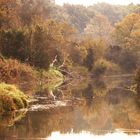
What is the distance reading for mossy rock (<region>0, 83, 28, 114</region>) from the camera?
2827 cm

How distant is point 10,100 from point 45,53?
3191 cm

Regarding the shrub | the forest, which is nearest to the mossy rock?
the forest

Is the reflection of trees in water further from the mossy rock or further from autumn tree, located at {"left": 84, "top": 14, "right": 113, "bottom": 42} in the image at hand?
autumn tree, located at {"left": 84, "top": 14, "right": 113, "bottom": 42}

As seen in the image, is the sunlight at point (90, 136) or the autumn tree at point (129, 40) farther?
the autumn tree at point (129, 40)

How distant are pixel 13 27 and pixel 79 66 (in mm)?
18609

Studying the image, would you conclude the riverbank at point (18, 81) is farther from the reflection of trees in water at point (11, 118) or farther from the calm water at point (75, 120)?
the calm water at point (75, 120)

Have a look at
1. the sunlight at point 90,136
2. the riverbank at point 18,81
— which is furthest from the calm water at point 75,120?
the riverbank at point 18,81

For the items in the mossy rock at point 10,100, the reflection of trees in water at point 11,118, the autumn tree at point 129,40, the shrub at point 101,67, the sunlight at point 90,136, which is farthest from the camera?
the autumn tree at point 129,40

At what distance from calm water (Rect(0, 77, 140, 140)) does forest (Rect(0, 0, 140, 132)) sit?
166cm

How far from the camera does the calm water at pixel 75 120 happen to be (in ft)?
71.0

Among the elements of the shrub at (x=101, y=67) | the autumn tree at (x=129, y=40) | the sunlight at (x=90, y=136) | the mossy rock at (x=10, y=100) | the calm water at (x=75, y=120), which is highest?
the autumn tree at (x=129, y=40)

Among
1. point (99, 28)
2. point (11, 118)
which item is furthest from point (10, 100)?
point (99, 28)

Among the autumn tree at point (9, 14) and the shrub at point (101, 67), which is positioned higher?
the autumn tree at point (9, 14)

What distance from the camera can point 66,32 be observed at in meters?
80.3
